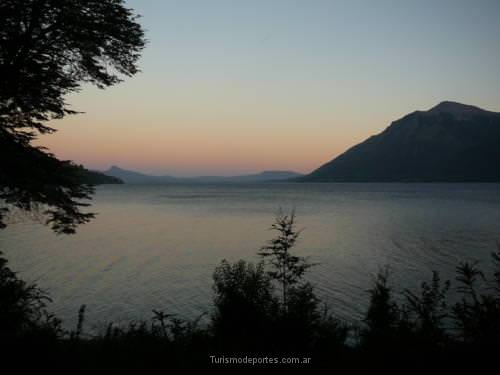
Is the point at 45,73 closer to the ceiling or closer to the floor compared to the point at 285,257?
closer to the ceiling

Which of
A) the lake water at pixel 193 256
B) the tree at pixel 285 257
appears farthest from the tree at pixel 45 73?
the lake water at pixel 193 256

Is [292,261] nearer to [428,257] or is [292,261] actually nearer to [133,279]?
[133,279]

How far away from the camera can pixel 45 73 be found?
9.45 meters

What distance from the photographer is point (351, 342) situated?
697 inches

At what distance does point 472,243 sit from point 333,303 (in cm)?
3290

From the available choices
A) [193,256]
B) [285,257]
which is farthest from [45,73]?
[193,256]

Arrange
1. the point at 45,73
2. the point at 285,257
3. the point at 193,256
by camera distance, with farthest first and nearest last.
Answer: the point at 193,256, the point at 285,257, the point at 45,73

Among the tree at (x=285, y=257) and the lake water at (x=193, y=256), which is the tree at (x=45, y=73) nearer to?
the tree at (x=285, y=257)

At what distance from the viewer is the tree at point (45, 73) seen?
9.02m

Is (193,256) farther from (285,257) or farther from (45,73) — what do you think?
(45,73)

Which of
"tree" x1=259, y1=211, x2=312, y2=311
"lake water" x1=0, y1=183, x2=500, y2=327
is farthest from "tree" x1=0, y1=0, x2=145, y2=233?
"lake water" x1=0, y1=183, x2=500, y2=327

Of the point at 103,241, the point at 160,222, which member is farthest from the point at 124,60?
the point at 160,222

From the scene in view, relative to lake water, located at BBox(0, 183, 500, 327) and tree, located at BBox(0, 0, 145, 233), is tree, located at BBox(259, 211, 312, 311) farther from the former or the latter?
lake water, located at BBox(0, 183, 500, 327)

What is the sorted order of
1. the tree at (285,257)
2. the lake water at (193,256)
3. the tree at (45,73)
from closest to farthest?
the tree at (45,73), the tree at (285,257), the lake water at (193,256)
